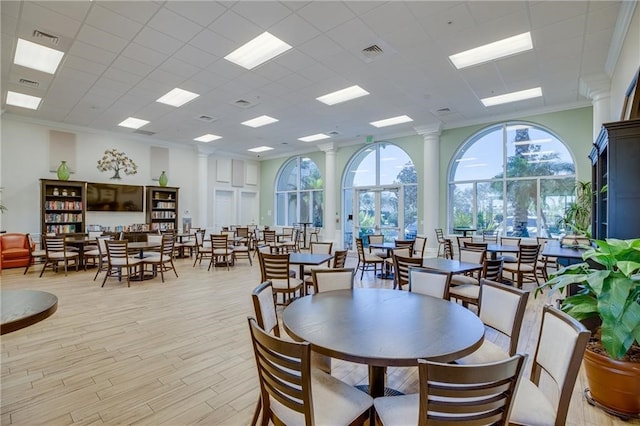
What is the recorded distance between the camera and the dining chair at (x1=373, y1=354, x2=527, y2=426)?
44.4 inches

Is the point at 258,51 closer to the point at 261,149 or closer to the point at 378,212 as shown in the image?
the point at 378,212

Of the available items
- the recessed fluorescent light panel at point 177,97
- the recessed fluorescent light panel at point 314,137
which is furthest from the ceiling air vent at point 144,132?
the recessed fluorescent light panel at point 314,137

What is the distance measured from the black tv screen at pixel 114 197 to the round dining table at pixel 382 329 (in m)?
9.11

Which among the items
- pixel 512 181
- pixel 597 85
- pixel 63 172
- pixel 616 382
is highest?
pixel 597 85

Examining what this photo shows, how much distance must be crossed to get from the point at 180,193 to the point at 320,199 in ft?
16.2

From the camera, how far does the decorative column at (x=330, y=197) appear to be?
10.9 m

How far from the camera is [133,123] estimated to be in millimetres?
8531

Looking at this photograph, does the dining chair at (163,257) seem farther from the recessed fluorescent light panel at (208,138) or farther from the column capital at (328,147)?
the column capital at (328,147)

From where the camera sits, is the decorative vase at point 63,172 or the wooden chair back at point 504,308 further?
the decorative vase at point 63,172

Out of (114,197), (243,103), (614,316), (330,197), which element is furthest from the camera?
(330,197)

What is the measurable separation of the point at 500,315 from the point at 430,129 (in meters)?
7.23

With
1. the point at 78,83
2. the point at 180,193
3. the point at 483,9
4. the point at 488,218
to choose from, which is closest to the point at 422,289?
the point at 483,9

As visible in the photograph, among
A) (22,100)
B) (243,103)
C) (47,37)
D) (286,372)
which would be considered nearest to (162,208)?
(22,100)

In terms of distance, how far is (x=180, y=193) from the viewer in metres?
10.9
